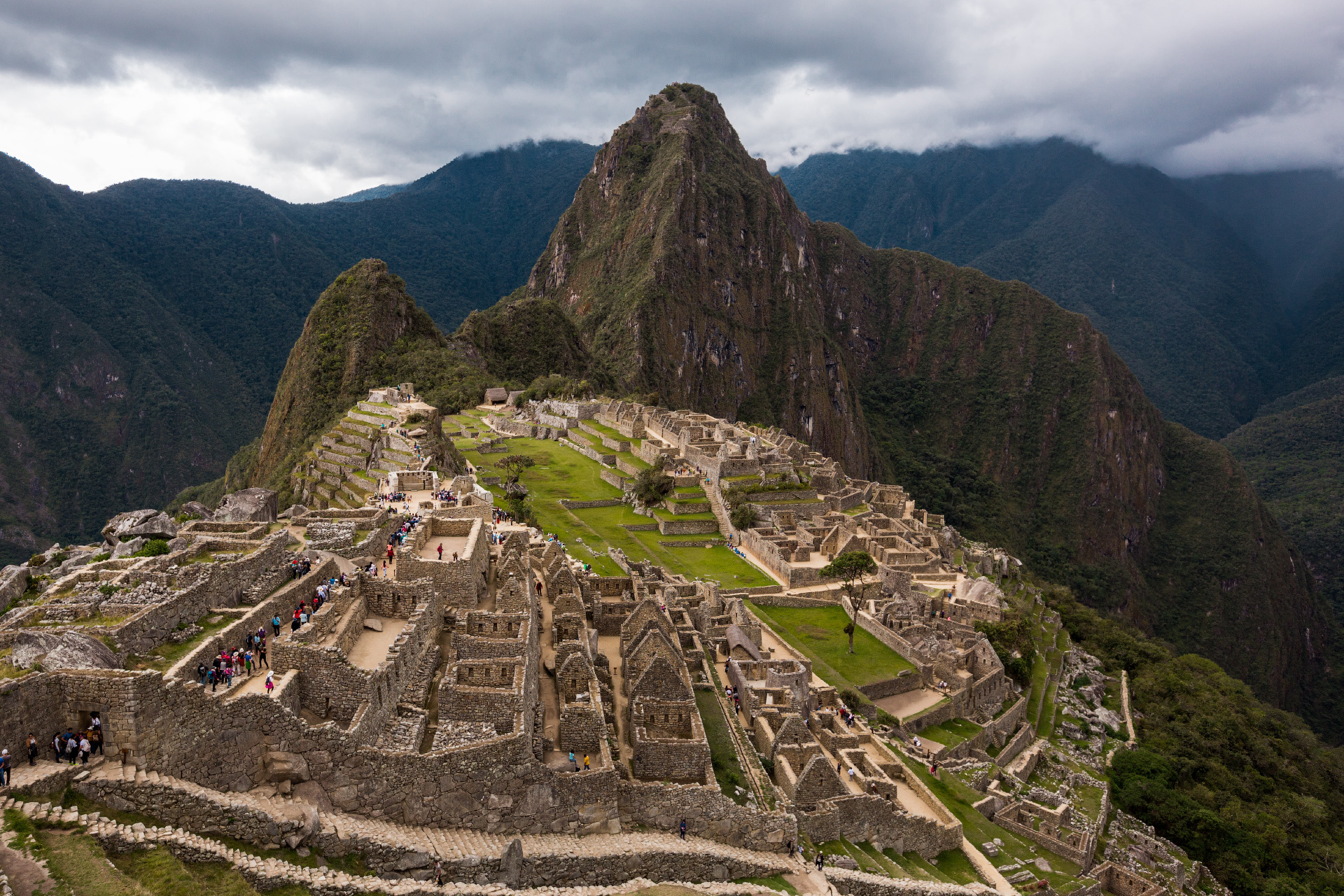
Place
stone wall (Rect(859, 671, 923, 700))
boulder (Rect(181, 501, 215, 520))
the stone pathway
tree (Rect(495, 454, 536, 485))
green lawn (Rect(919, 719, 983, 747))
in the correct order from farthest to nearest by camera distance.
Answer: tree (Rect(495, 454, 536, 485)) < stone wall (Rect(859, 671, 923, 700)) < green lawn (Rect(919, 719, 983, 747)) < boulder (Rect(181, 501, 215, 520)) < the stone pathway

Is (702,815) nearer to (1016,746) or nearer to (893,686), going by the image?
(893,686)

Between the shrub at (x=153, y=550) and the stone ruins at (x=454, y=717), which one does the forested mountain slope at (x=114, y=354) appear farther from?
the stone ruins at (x=454, y=717)

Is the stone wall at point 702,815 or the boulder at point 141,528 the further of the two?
the boulder at point 141,528

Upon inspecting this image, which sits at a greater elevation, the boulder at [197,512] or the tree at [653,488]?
the boulder at [197,512]

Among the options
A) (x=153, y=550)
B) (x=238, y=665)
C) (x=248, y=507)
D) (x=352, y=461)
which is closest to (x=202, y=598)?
(x=238, y=665)

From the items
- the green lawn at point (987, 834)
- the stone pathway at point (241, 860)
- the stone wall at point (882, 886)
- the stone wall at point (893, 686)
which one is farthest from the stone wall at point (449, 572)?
the stone wall at point (893, 686)

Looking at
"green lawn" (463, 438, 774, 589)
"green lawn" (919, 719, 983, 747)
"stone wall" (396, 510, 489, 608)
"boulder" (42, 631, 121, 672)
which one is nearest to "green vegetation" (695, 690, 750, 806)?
"stone wall" (396, 510, 489, 608)

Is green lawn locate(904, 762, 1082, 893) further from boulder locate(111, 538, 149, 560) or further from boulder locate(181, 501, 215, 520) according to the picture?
boulder locate(181, 501, 215, 520)
